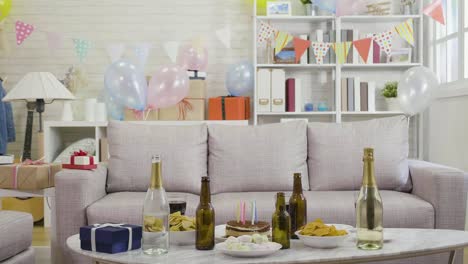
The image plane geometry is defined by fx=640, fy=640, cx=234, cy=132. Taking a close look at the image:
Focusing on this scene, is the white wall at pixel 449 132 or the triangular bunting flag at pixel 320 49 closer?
the white wall at pixel 449 132

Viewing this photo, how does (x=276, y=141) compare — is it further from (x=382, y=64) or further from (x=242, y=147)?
(x=382, y=64)

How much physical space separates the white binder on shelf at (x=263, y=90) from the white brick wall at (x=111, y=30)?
15.7 inches

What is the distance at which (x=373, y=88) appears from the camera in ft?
18.5

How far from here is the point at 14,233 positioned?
2.74 metres

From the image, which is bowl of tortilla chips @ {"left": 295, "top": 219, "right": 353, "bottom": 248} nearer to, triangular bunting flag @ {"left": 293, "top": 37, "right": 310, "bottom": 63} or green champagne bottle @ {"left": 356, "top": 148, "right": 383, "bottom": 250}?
green champagne bottle @ {"left": 356, "top": 148, "right": 383, "bottom": 250}

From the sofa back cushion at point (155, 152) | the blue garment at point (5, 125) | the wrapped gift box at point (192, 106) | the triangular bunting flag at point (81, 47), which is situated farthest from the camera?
the triangular bunting flag at point (81, 47)

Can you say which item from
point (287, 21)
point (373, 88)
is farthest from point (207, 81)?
point (373, 88)

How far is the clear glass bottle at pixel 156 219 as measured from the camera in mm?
2059

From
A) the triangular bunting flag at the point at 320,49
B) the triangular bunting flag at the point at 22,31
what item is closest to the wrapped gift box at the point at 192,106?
the triangular bunting flag at the point at 320,49

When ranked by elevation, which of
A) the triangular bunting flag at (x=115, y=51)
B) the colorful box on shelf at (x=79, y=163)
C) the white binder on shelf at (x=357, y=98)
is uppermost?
the triangular bunting flag at (x=115, y=51)

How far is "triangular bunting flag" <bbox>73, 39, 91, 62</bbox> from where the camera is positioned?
566 centimetres

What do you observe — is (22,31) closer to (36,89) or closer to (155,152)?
(36,89)

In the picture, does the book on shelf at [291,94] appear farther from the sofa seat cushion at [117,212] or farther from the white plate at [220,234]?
the white plate at [220,234]

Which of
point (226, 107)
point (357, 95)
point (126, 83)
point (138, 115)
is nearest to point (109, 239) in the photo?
point (126, 83)
